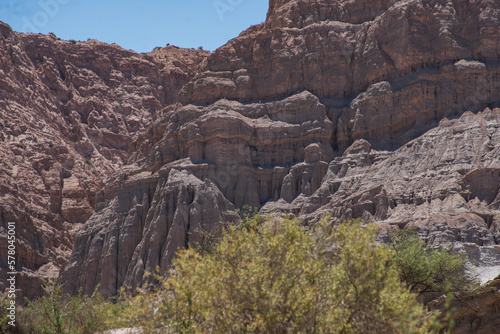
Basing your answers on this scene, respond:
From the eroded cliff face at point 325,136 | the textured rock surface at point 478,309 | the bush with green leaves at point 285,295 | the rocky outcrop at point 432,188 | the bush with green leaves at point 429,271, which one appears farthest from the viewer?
the eroded cliff face at point 325,136

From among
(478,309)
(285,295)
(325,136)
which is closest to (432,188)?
(325,136)

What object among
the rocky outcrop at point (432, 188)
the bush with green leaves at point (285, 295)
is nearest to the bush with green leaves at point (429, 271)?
the rocky outcrop at point (432, 188)

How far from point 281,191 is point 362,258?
4780 cm

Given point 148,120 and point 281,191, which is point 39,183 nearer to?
point 148,120

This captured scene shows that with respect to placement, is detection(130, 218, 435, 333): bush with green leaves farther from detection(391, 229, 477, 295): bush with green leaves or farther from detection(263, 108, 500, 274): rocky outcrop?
detection(263, 108, 500, 274): rocky outcrop

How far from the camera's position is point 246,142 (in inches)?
2810

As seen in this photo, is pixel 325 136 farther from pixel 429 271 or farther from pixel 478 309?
pixel 478 309

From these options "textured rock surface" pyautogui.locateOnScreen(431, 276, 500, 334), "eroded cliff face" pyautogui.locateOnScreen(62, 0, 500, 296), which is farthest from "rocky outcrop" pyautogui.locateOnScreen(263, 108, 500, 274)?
"textured rock surface" pyautogui.locateOnScreen(431, 276, 500, 334)

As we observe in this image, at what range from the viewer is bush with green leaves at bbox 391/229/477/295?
36.8m

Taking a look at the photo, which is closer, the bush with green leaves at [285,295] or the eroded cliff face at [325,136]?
the bush with green leaves at [285,295]

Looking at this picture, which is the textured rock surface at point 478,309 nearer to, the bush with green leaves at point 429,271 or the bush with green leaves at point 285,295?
the bush with green leaves at point 429,271

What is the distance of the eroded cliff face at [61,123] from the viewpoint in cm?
8400

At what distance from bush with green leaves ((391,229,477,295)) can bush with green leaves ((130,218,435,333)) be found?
654 inches

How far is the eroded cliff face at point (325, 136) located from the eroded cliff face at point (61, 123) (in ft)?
38.4
